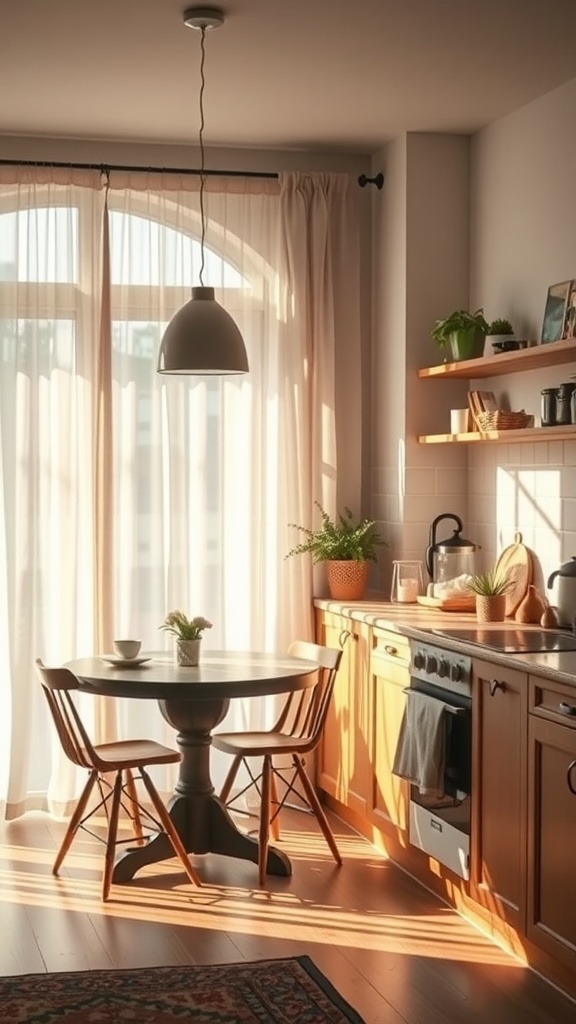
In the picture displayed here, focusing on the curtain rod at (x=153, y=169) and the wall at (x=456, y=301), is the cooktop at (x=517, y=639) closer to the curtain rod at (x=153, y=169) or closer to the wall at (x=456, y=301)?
the wall at (x=456, y=301)

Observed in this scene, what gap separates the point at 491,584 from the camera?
5.35 m

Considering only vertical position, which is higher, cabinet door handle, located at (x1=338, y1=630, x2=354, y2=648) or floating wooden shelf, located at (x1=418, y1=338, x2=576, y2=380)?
floating wooden shelf, located at (x1=418, y1=338, x2=576, y2=380)

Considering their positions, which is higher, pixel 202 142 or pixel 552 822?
pixel 202 142

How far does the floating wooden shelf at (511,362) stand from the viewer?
15.7ft

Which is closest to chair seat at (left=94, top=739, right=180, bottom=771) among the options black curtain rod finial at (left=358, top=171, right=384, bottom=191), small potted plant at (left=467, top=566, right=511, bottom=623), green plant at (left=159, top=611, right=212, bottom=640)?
green plant at (left=159, top=611, right=212, bottom=640)

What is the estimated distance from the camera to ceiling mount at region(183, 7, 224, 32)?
4422 mm

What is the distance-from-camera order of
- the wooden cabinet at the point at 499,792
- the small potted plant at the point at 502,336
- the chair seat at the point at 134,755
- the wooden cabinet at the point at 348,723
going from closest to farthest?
the wooden cabinet at the point at 499,792
the chair seat at the point at 134,755
the small potted plant at the point at 502,336
the wooden cabinet at the point at 348,723

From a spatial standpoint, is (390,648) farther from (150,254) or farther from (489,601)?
(150,254)

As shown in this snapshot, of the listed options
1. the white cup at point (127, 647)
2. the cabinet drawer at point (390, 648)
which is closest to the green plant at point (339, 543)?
the cabinet drawer at point (390, 648)

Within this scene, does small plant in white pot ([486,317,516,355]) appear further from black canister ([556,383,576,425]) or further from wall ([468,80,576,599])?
black canister ([556,383,576,425])

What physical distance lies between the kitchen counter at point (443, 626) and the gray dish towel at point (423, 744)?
225 mm

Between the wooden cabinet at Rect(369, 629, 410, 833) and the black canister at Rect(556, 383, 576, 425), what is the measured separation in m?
1.02

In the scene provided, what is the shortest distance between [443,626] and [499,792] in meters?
0.90

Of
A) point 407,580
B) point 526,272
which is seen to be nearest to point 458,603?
point 407,580
